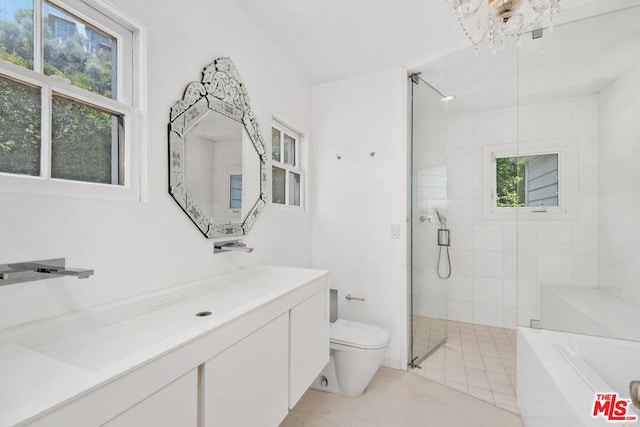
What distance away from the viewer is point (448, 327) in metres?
3.32

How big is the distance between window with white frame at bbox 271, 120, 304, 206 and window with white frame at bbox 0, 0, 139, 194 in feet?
3.80

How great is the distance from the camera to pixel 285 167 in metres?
2.50

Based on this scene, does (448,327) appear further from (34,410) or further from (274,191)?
(34,410)

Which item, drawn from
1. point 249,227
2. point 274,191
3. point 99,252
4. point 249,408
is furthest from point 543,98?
point 99,252

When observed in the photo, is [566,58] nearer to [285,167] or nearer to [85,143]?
[285,167]

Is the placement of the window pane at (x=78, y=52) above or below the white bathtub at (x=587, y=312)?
above

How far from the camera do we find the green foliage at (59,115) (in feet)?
3.02

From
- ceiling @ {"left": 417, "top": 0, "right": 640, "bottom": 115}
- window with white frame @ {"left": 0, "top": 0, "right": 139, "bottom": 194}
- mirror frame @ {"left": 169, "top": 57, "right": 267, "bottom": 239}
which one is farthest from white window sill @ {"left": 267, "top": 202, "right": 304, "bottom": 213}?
ceiling @ {"left": 417, "top": 0, "right": 640, "bottom": 115}

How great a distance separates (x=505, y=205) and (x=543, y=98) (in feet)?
4.21

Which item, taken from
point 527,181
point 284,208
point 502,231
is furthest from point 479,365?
point 284,208

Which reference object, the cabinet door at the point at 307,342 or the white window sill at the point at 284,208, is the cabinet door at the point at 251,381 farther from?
the white window sill at the point at 284,208

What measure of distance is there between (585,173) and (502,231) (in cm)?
129

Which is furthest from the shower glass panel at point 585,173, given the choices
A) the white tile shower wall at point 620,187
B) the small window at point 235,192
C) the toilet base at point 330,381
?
the small window at point 235,192
